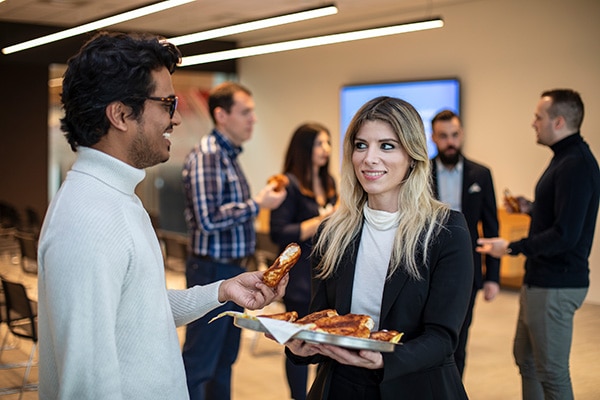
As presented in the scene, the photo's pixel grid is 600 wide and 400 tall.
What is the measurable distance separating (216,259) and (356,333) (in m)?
2.37

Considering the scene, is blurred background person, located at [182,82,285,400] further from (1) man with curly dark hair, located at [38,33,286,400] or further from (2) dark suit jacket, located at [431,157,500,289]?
(1) man with curly dark hair, located at [38,33,286,400]

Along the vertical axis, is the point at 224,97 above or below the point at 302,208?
above

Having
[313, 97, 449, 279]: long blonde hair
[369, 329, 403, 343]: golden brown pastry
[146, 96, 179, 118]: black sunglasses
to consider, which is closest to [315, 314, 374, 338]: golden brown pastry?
[369, 329, 403, 343]: golden brown pastry

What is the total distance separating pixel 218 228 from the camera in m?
4.09

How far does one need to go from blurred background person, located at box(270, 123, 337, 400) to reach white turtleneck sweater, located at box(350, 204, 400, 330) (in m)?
1.87

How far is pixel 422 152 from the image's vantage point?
2.36 meters

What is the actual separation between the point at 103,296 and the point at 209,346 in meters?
2.49

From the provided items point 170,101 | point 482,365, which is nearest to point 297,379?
point 482,365

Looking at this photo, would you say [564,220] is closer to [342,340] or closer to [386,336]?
[386,336]

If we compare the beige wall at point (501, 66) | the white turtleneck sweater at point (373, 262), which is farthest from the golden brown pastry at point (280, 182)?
the beige wall at point (501, 66)

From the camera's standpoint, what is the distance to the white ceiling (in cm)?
949

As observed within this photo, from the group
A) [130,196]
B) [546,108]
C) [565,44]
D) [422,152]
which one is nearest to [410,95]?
[565,44]

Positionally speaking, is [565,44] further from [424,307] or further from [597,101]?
[424,307]

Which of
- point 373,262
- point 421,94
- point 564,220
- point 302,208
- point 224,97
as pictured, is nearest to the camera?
point 373,262
